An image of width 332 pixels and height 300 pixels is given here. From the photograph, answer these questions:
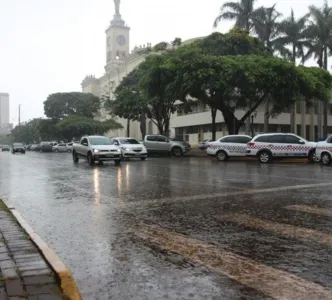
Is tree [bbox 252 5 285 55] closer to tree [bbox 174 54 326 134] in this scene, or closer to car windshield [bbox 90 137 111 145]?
tree [bbox 174 54 326 134]

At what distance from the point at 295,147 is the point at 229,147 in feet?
13.9

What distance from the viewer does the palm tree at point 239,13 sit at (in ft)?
133

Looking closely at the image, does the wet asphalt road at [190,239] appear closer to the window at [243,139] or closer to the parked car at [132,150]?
the window at [243,139]

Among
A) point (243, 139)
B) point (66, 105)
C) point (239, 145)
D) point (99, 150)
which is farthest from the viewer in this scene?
point (66, 105)

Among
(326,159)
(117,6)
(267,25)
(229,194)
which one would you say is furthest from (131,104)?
(117,6)

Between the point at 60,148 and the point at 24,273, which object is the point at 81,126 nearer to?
the point at 60,148

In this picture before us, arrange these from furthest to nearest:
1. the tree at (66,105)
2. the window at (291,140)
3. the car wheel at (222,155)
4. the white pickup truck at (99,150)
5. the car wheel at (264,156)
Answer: the tree at (66,105), the car wheel at (222,155), the car wheel at (264,156), the window at (291,140), the white pickup truck at (99,150)

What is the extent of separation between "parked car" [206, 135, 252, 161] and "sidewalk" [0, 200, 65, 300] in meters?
21.1

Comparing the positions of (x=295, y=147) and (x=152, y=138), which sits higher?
(x=152, y=138)

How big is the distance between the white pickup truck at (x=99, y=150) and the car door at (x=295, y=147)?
30.5ft

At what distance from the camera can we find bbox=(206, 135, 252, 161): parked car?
25.9m

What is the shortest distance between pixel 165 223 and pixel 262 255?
87.1 inches

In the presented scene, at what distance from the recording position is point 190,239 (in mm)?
5789

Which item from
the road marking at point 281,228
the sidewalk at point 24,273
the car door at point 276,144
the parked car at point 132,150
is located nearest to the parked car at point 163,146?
the parked car at point 132,150
